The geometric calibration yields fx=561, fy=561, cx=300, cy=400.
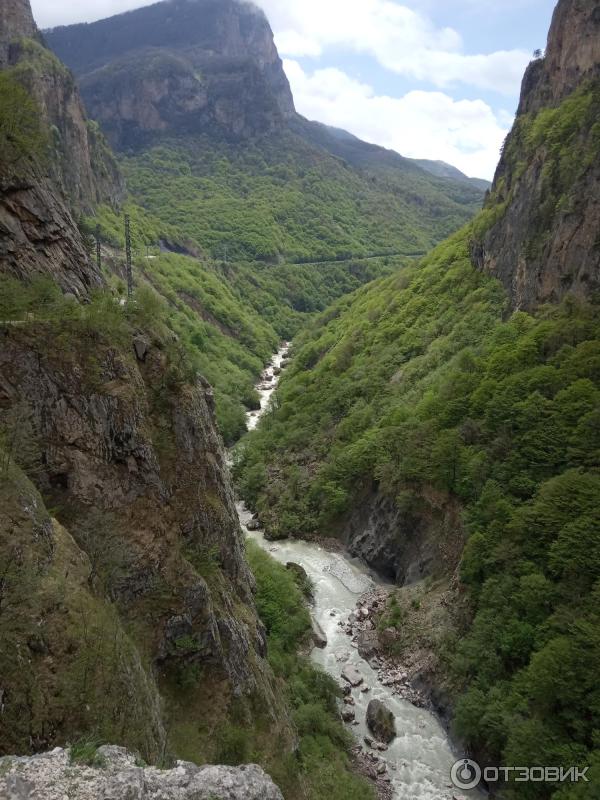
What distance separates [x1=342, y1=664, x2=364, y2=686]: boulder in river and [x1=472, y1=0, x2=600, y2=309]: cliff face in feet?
98.8

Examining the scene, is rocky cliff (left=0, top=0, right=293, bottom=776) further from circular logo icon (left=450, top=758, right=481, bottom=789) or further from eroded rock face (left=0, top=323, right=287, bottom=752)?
circular logo icon (left=450, top=758, right=481, bottom=789)

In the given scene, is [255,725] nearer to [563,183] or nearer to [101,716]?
[101,716]

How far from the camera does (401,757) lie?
1056 inches

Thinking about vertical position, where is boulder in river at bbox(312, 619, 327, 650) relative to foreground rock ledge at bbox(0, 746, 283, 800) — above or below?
below

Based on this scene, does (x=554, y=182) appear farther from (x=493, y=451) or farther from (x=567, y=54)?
(x=493, y=451)

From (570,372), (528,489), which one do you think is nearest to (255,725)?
(528,489)

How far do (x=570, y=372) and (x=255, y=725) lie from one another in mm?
27692

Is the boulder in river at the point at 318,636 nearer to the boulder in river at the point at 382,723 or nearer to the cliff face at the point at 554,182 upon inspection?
the boulder in river at the point at 382,723

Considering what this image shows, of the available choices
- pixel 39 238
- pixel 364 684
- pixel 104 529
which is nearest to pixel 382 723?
pixel 364 684

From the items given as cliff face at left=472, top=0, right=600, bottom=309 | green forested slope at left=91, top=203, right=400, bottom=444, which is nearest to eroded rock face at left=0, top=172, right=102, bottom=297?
green forested slope at left=91, top=203, right=400, bottom=444

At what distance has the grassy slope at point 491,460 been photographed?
24938mm

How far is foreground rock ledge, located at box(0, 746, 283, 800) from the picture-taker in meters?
8.73

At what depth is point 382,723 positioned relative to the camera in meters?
27.9

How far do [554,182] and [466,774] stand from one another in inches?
1797
